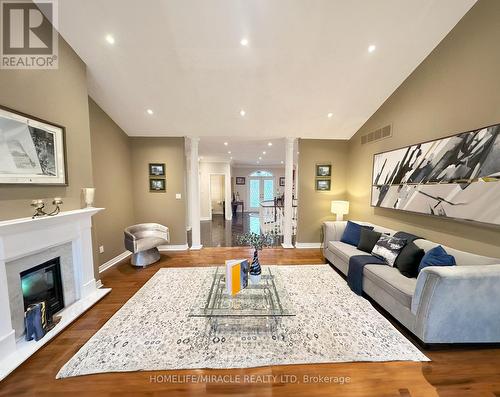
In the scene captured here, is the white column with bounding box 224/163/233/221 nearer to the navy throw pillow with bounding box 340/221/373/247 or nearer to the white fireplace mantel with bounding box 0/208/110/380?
the navy throw pillow with bounding box 340/221/373/247

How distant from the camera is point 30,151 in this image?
202 cm

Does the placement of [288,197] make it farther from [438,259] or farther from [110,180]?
[110,180]

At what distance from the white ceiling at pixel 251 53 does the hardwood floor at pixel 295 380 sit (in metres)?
3.47

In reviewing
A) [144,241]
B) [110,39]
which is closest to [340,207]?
[144,241]

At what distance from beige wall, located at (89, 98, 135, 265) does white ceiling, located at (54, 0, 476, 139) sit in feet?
1.11

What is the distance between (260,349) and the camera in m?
1.77

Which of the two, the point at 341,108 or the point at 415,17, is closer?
the point at 415,17

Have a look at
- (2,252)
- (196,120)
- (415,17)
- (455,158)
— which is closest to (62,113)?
(2,252)

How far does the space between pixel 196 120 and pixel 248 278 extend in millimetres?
3190

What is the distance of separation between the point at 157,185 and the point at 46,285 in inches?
103

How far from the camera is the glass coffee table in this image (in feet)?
6.07

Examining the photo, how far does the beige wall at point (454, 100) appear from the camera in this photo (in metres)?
2.02

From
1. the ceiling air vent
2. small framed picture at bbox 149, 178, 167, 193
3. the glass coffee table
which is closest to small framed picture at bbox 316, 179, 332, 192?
the ceiling air vent

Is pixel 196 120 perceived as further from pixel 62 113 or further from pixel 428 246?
pixel 428 246
